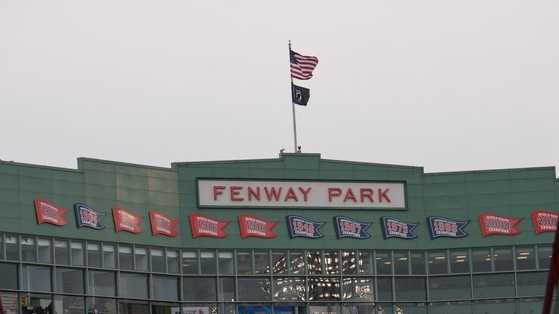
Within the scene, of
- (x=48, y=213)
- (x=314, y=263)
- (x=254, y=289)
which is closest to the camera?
(x=48, y=213)

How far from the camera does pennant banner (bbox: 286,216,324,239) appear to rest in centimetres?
5856

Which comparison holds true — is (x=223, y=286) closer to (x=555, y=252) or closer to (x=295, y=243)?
(x=295, y=243)

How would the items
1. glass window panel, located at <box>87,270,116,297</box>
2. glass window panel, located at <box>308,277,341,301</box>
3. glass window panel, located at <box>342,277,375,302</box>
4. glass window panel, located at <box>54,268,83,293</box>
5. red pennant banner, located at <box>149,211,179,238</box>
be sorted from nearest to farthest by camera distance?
glass window panel, located at <box>54,268,83,293</box>, glass window panel, located at <box>87,270,116,297</box>, red pennant banner, located at <box>149,211,179,238</box>, glass window panel, located at <box>308,277,341,301</box>, glass window panel, located at <box>342,277,375,302</box>

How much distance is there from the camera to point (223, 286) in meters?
57.7

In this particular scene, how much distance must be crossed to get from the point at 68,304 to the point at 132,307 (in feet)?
11.1

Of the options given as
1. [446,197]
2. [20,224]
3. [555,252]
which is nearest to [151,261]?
[20,224]

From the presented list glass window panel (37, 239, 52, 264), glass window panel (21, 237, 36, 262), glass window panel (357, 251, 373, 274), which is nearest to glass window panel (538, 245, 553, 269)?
glass window panel (357, 251, 373, 274)

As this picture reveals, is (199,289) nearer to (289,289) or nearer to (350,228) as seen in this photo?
(289,289)

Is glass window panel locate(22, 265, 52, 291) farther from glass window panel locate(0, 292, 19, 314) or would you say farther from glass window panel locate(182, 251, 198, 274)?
glass window panel locate(182, 251, 198, 274)

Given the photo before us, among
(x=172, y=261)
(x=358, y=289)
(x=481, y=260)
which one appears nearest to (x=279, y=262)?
(x=358, y=289)

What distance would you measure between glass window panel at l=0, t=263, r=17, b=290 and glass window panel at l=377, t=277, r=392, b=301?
18.0 meters

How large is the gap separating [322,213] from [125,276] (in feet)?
33.1

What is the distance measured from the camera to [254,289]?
58.2m

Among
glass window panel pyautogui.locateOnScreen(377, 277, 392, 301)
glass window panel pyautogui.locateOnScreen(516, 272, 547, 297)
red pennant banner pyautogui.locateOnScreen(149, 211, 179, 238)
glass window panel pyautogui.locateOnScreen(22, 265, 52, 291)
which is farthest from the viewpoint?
glass window panel pyautogui.locateOnScreen(516, 272, 547, 297)
